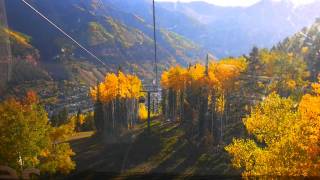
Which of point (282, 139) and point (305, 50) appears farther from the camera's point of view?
point (305, 50)

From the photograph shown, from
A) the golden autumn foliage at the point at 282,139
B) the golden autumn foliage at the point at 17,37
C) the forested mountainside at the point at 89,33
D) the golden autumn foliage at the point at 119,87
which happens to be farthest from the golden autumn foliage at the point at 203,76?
the golden autumn foliage at the point at 17,37

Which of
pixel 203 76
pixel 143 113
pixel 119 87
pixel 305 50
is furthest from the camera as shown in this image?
pixel 305 50

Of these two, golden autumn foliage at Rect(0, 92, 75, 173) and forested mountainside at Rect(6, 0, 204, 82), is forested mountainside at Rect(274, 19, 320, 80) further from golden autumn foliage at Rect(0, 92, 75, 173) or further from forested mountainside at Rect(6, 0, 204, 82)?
golden autumn foliage at Rect(0, 92, 75, 173)

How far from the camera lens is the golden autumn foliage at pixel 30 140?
4.65 metres

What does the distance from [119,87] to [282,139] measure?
225 cm

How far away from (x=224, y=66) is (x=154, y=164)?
→ 179cm

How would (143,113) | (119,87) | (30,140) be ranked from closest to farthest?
1. (30,140)
2. (143,113)
3. (119,87)

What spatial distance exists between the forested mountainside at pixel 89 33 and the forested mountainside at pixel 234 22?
259 millimetres

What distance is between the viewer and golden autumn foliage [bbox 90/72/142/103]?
207 inches

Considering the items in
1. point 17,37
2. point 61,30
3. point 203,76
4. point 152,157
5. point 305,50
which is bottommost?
point 152,157

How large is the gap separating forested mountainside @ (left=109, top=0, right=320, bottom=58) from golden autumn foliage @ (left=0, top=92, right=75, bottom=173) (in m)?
1.91

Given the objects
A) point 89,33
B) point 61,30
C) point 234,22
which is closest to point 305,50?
point 234,22

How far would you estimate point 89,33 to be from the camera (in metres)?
5.50

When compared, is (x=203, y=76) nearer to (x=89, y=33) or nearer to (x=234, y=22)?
(x=89, y=33)
